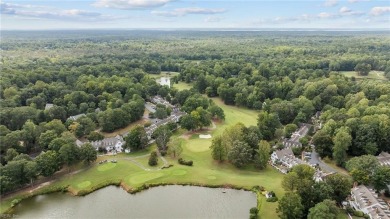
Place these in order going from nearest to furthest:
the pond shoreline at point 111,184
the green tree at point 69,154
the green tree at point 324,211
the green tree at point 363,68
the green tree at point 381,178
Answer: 1. the green tree at point 324,211
2. the green tree at point 381,178
3. the pond shoreline at point 111,184
4. the green tree at point 69,154
5. the green tree at point 363,68

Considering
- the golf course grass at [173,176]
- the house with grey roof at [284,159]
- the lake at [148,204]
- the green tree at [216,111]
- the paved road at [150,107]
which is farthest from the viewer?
the paved road at [150,107]

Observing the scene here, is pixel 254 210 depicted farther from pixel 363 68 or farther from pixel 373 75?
pixel 373 75

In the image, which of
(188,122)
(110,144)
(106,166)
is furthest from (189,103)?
(106,166)

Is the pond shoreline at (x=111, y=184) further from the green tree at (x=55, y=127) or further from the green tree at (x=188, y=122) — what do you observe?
the green tree at (x=188, y=122)

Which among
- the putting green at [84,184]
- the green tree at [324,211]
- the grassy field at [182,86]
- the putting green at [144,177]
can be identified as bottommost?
the putting green at [84,184]

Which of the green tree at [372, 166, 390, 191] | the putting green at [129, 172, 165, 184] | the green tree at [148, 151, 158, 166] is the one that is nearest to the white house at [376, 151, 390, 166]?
the green tree at [372, 166, 390, 191]

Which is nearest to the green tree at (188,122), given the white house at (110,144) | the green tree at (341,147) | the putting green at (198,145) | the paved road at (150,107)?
the putting green at (198,145)
